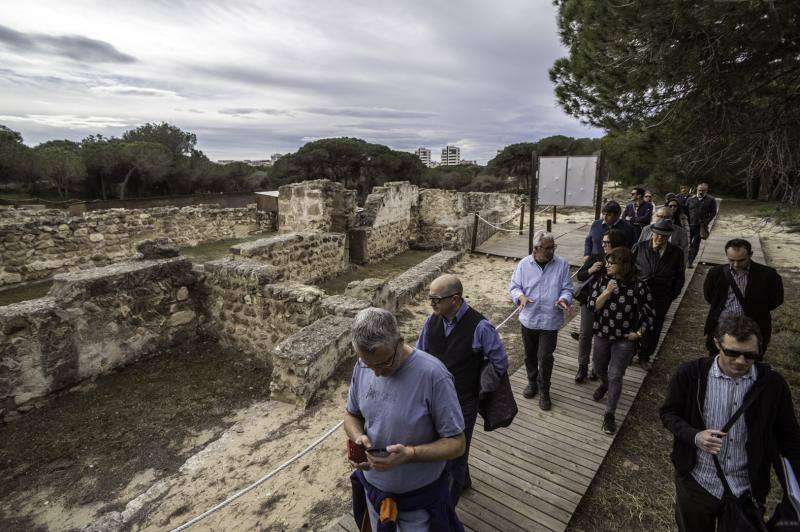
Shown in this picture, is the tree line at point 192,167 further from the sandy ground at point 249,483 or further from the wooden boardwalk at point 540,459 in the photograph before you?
the sandy ground at point 249,483

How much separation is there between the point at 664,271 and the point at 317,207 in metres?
8.15

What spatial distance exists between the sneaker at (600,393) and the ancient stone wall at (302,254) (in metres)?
4.97

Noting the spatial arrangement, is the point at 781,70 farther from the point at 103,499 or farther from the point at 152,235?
the point at 152,235

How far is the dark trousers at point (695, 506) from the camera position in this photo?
6.62 feet

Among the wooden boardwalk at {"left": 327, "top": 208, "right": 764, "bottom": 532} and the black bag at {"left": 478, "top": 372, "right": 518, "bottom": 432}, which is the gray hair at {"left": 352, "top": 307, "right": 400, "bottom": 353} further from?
the wooden boardwalk at {"left": 327, "top": 208, "right": 764, "bottom": 532}

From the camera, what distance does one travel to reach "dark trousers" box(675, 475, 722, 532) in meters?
2.02

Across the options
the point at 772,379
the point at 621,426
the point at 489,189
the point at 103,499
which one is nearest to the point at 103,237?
the point at 103,499

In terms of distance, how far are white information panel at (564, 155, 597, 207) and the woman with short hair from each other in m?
5.13

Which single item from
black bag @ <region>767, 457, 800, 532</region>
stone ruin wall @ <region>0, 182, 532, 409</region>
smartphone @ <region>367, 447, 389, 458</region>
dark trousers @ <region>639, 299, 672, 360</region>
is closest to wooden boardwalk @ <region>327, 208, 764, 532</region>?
dark trousers @ <region>639, 299, 672, 360</region>

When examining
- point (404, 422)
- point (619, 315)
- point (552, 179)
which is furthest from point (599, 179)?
point (404, 422)

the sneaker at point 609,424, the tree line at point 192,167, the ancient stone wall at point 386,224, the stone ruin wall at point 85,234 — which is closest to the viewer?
the sneaker at point 609,424

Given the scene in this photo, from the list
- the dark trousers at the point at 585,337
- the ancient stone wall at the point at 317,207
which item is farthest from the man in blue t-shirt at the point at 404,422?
the ancient stone wall at the point at 317,207

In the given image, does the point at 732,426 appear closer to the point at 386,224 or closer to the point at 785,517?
the point at 785,517

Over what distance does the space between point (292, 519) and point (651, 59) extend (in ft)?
17.3
